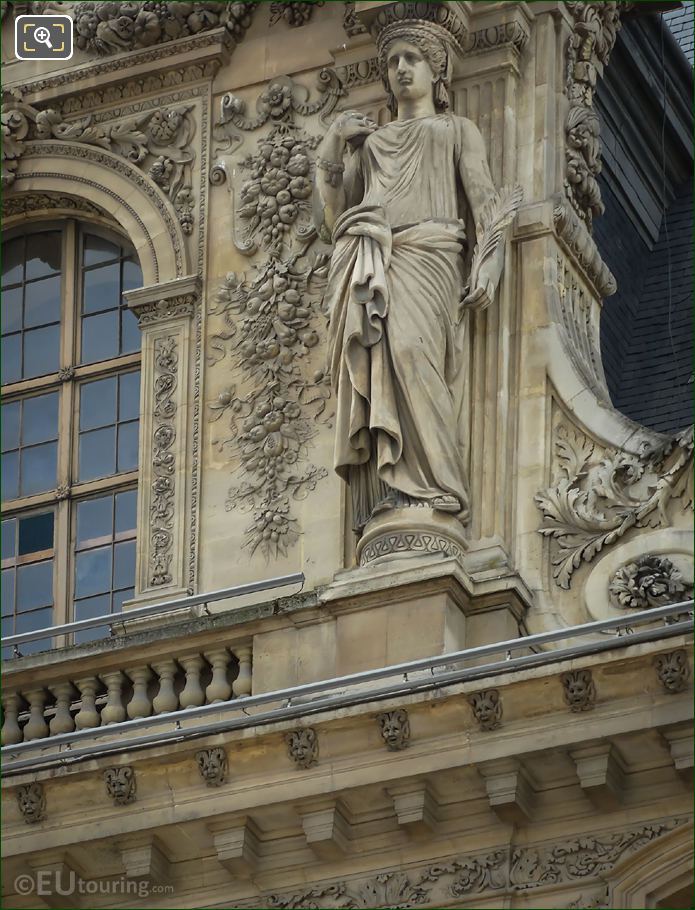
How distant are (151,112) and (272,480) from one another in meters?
2.92

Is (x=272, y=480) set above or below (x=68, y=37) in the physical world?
below

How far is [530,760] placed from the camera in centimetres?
1830

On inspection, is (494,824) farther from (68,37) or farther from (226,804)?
(68,37)

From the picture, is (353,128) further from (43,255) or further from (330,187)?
(43,255)

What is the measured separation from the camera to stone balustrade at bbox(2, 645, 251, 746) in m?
19.7

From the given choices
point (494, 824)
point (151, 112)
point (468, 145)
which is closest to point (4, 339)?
point (151, 112)

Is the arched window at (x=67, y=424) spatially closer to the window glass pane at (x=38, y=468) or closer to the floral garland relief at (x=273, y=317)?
the window glass pane at (x=38, y=468)

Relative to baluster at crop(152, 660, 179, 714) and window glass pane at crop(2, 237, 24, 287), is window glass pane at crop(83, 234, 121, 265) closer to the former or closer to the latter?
window glass pane at crop(2, 237, 24, 287)

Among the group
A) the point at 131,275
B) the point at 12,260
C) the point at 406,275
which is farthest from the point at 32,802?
the point at 12,260

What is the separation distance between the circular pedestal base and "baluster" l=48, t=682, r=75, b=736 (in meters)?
1.82

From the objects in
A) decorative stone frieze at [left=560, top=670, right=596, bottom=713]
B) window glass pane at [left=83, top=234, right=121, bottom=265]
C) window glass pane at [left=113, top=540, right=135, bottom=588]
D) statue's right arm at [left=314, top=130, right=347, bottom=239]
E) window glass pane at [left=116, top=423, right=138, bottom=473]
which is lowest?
decorative stone frieze at [left=560, top=670, right=596, bottom=713]

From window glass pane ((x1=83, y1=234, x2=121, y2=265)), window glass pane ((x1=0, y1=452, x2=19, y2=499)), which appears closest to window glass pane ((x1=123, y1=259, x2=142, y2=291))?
window glass pane ((x1=83, y1=234, x2=121, y2=265))

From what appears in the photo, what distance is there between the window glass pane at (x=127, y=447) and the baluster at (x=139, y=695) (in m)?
2.15

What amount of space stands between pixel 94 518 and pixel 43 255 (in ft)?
6.70
